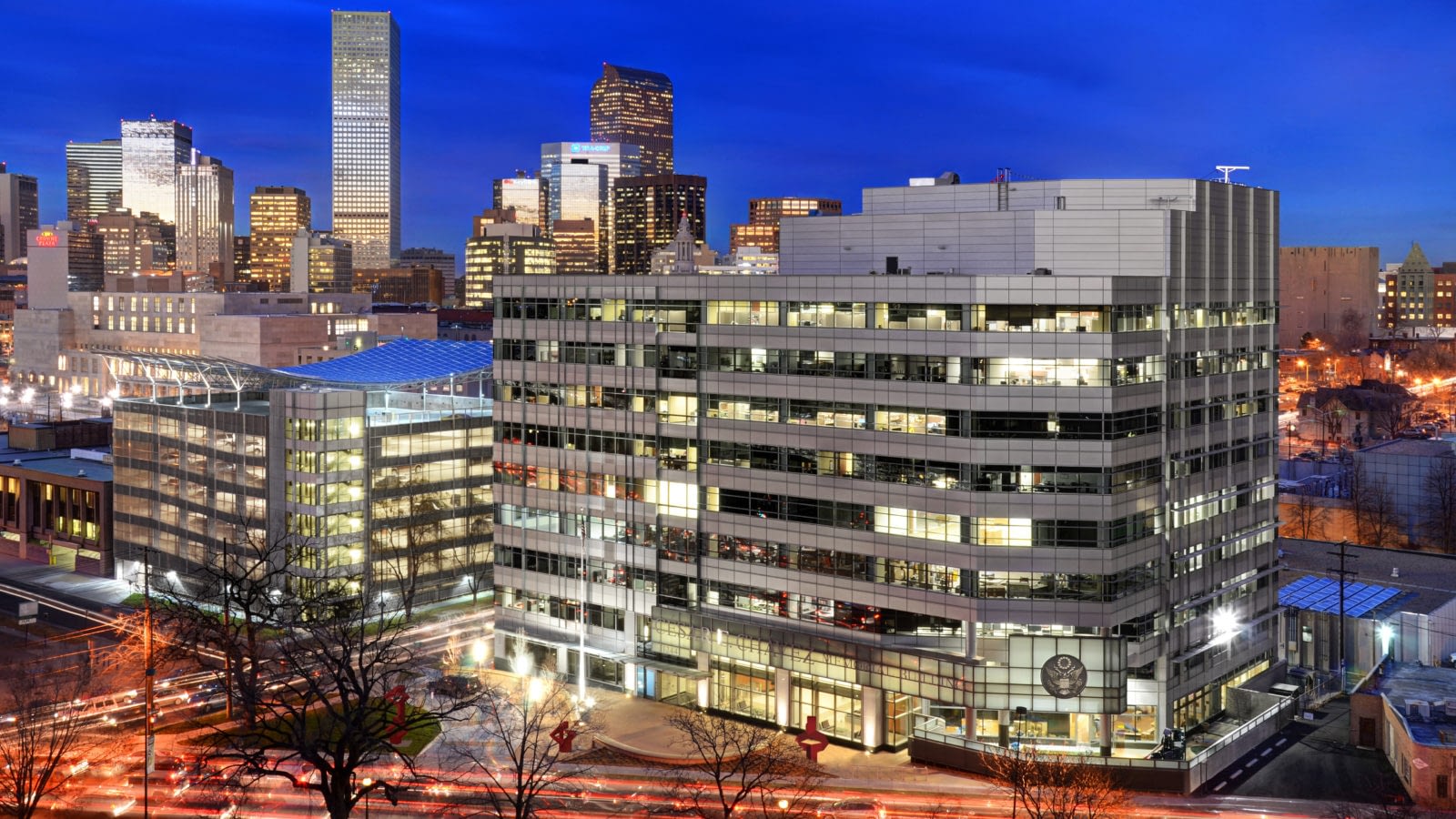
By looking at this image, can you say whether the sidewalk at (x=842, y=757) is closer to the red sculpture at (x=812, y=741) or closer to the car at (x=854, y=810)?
the red sculpture at (x=812, y=741)

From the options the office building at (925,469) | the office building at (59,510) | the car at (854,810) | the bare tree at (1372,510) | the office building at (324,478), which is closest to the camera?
the car at (854,810)

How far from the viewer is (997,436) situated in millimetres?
77438

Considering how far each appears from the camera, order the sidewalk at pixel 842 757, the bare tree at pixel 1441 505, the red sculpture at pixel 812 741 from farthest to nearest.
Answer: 1. the bare tree at pixel 1441 505
2. the red sculpture at pixel 812 741
3. the sidewalk at pixel 842 757

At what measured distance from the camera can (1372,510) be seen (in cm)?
14612

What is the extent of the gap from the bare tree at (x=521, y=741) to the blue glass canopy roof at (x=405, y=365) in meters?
40.0

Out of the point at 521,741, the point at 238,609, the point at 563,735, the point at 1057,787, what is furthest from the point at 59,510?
the point at 1057,787

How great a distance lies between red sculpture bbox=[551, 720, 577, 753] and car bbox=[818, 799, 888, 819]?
15.6 metres

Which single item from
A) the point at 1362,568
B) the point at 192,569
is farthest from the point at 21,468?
the point at 1362,568

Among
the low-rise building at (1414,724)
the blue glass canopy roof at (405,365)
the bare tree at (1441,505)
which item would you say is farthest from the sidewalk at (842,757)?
the bare tree at (1441,505)

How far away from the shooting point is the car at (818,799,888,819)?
228 feet

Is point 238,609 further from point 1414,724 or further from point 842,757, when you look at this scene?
point 1414,724

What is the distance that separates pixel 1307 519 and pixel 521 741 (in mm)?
100678

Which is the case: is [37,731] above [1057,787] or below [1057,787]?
above

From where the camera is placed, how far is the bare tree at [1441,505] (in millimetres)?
143375
